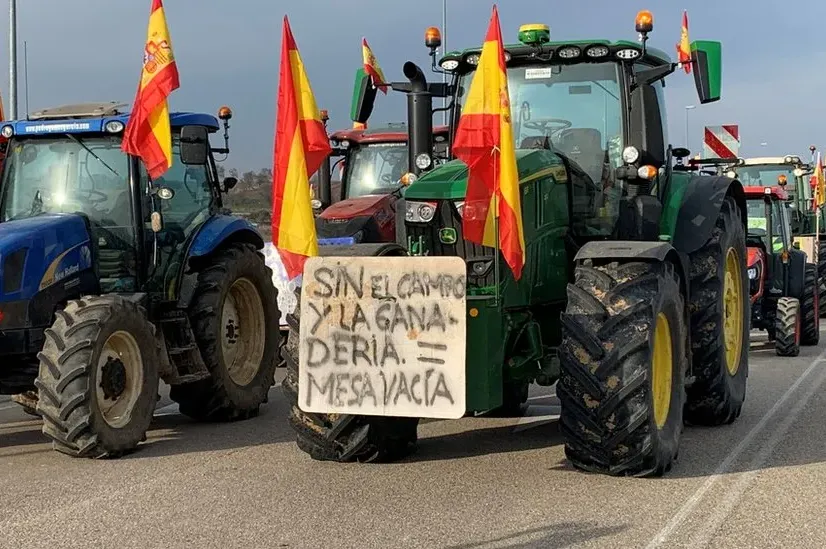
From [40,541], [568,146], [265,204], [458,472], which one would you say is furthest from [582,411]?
[265,204]

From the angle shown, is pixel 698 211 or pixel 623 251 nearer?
pixel 623 251

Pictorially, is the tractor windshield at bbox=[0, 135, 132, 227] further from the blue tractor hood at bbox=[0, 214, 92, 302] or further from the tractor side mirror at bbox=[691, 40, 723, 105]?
the tractor side mirror at bbox=[691, 40, 723, 105]

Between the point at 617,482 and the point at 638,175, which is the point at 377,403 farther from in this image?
the point at 638,175

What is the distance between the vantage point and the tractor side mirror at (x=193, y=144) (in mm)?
8469

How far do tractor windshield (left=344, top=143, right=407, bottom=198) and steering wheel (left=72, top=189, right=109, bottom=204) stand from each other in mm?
5927

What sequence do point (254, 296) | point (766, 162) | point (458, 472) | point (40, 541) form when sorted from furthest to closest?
1. point (766, 162)
2. point (254, 296)
3. point (458, 472)
4. point (40, 541)

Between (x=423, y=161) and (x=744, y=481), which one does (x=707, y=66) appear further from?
(x=744, y=481)

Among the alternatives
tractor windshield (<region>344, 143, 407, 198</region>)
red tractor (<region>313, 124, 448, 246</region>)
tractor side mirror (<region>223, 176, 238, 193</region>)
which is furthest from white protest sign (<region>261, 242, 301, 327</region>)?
tractor side mirror (<region>223, 176, 238, 193</region>)

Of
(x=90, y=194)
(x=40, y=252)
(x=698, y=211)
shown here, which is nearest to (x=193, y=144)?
(x=90, y=194)

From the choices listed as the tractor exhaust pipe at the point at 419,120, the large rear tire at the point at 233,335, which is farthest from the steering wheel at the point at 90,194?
the tractor exhaust pipe at the point at 419,120

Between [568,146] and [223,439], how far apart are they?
10.9 feet

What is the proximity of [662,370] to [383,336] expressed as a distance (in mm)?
1853

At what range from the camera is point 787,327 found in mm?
13977

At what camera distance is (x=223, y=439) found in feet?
27.6
